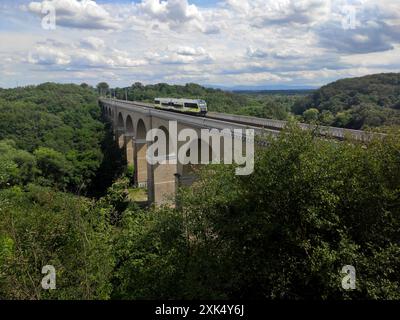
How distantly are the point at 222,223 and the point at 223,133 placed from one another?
9.37 m

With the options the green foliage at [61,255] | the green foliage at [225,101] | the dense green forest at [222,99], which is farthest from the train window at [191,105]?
the dense green forest at [222,99]

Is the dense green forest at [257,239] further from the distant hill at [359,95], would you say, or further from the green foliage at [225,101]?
the green foliage at [225,101]

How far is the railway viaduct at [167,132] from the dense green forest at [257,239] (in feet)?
5.19

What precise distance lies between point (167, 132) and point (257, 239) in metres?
25.0

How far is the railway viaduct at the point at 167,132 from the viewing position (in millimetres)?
16620

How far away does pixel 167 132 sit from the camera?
32.5 m

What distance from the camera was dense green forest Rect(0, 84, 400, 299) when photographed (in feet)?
24.3

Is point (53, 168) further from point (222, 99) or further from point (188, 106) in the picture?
point (222, 99)

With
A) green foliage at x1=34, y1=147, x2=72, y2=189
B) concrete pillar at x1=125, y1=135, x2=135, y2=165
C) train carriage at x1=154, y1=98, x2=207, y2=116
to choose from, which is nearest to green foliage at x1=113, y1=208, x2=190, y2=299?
train carriage at x1=154, y1=98, x2=207, y2=116

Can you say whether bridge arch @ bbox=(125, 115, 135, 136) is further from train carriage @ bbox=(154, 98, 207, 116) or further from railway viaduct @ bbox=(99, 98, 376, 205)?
train carriage @ bbox=(154, 98, 207, 116)

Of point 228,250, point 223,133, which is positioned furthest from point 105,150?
point 228,250

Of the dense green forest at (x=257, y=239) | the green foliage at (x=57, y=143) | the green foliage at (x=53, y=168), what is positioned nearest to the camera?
the dense green forest at (x=257, y=239)

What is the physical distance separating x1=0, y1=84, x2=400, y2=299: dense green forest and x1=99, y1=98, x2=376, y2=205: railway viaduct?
5.19 feet

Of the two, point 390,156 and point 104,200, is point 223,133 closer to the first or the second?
point 104,200
